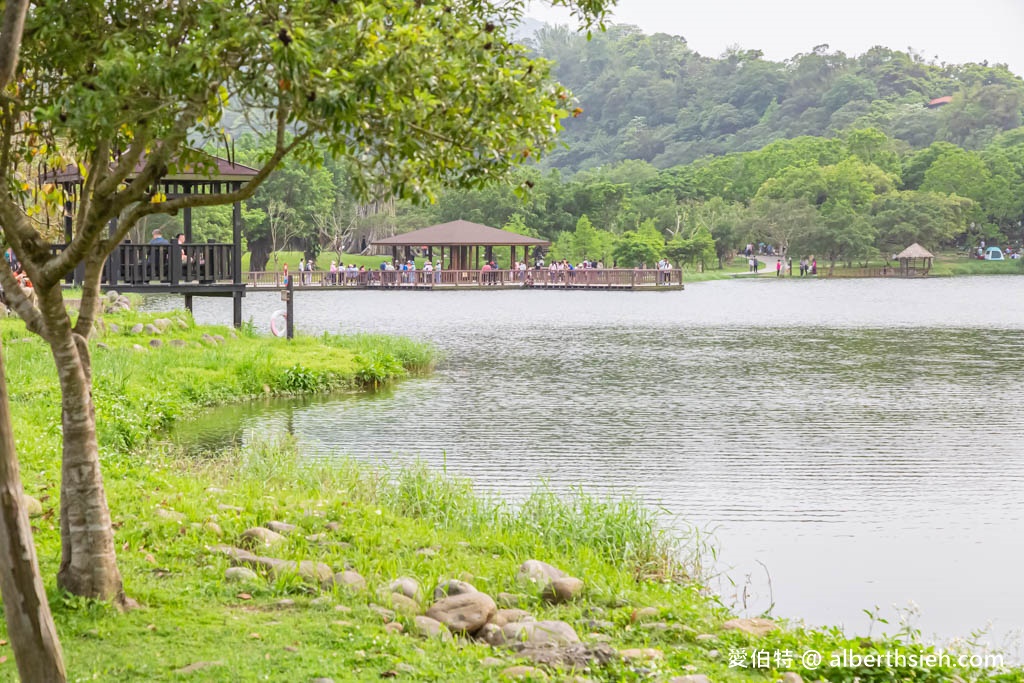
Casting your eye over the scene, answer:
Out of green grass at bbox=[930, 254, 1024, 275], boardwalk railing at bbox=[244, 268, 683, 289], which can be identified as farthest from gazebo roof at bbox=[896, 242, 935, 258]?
boardwalk railing at bbox=[244, 268, 683, 289]

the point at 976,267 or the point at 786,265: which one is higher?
the point at 786,265

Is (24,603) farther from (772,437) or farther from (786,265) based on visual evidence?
(786,265)

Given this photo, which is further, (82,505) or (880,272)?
(880,272)

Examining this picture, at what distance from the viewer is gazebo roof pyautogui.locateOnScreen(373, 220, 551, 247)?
50031mm

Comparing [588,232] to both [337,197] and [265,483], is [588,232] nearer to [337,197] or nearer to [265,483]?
[337,197]

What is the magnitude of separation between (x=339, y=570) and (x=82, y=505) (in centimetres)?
159

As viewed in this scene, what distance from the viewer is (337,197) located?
64.2 metres

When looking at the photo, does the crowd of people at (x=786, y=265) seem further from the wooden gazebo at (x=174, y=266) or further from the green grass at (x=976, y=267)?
the wooden gazebo at (x=174, y=266)

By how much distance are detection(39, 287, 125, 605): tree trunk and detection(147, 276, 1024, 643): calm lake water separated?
408 cm

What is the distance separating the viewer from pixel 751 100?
114062mm

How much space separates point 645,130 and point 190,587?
108792 millimetres

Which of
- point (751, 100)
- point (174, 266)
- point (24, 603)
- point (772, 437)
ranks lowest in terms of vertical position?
point (772, 437)

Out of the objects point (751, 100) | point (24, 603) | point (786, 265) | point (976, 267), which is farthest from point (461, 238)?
point (751, 100)

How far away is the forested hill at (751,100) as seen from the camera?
9550 centimetres
